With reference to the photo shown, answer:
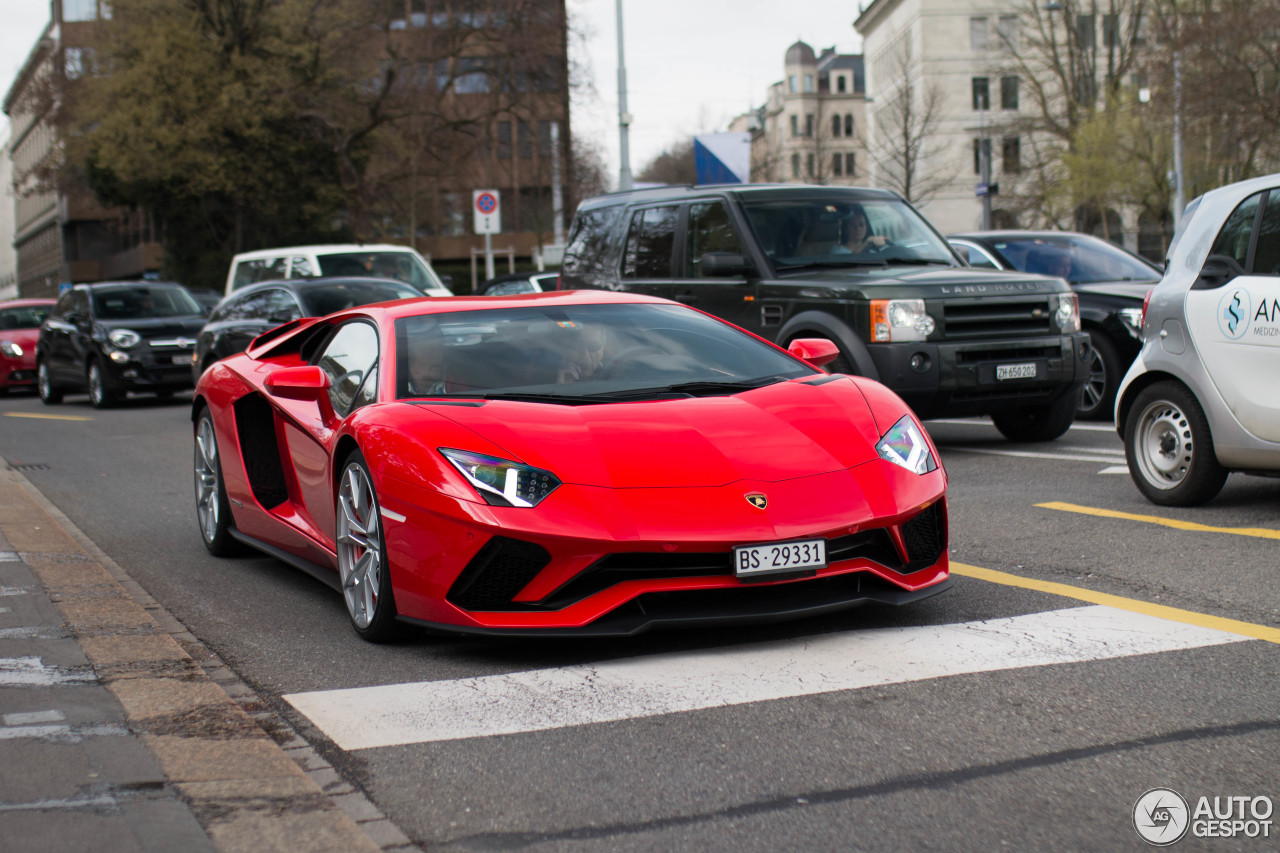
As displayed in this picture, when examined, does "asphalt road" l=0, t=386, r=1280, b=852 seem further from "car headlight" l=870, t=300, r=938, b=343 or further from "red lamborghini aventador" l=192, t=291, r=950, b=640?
"car headlight" l=870, t=300, r=938, b=343

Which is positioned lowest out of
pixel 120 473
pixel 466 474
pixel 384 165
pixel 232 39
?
pixel 120 473

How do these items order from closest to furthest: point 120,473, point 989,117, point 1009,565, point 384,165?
point 1009,565 → point 120,473 → point 384,165 → point 989,117

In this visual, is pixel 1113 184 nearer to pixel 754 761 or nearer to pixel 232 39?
pixel 232 39

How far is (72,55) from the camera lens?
149 ft

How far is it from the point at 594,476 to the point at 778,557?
2.05 ft

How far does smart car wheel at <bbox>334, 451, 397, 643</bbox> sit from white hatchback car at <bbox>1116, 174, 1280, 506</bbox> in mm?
4245

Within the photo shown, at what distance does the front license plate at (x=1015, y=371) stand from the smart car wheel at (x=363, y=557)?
5.86 m

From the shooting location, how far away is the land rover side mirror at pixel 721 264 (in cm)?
1048

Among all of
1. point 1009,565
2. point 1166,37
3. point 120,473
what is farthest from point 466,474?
point 1166,37

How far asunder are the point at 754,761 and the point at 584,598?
1.08 meters

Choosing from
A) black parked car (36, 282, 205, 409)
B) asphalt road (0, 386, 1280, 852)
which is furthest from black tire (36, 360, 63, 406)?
asphalt road (0, 386, 1280, 852)

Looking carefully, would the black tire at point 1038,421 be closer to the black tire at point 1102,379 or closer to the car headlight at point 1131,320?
the black tire at point 1102,379

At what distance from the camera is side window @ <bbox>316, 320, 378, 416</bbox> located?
5582 mm

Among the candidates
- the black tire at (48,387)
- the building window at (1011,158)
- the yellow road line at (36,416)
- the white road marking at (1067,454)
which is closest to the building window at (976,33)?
the building window at (1011,158)
